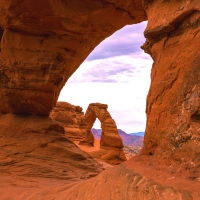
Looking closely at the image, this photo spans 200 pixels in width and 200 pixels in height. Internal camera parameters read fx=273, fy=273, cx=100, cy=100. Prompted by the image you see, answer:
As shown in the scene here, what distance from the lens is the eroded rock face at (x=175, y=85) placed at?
78.5 inches

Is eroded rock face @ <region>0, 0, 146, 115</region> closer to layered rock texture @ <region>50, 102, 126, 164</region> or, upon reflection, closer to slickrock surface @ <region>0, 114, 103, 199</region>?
slickrock surface @ <region>0, 114, 103, 199</region>

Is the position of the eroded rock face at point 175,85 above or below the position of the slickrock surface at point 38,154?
above

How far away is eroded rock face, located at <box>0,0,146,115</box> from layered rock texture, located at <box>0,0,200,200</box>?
0.02 m

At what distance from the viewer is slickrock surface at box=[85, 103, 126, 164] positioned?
46.4ft

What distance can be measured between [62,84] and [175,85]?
188 inches

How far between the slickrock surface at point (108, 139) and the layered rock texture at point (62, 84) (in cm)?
777

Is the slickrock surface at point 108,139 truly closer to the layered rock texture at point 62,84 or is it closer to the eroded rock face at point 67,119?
the eroded rock face at point 67,119

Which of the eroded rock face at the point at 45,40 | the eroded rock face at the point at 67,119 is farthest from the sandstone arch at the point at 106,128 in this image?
the eroded rock face at the point at 45,40

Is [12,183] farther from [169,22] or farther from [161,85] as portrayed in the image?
[169,22]

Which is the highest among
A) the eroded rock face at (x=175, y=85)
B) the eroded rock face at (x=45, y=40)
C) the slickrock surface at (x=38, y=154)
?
the eroded rock face at (x=45, y=40)

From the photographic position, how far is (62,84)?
6773mm

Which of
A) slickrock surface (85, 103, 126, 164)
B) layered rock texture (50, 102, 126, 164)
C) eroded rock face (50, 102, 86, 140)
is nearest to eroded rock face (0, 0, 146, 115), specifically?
slickrock surface (85, 103, 126, 164)

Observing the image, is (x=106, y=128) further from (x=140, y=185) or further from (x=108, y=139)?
(x=140, y=185)

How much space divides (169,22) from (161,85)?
0.55 metres
